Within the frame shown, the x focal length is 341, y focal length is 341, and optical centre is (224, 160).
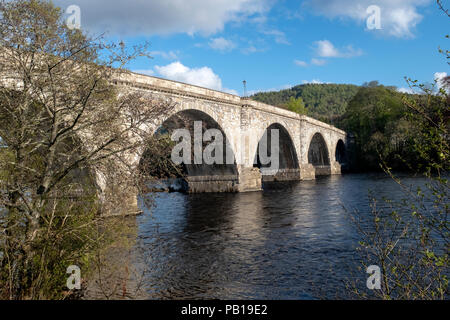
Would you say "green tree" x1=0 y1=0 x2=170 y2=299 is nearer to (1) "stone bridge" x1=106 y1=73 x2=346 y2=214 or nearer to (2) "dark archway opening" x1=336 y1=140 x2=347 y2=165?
(1) "stone bridge" x1=106 y1=73 x2=346 y2=214

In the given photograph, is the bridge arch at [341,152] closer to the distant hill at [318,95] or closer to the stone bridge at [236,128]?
the stone bridge at [236,128]

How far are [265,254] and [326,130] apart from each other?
4996cm

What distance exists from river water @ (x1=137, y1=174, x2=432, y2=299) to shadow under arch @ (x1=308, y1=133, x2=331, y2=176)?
38624 mm

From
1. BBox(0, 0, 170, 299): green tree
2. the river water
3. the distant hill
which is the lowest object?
the river water

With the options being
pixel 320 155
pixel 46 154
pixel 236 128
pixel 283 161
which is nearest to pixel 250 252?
pixel 46 154

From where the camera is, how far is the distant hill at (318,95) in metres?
157

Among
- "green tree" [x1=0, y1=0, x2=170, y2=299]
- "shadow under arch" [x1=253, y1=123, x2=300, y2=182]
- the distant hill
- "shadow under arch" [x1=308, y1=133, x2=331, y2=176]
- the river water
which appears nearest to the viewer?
"green tree" [x1=0, y1=0, x2=170, y2=299]

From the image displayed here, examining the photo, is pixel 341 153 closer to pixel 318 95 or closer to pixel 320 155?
pixel 320 155

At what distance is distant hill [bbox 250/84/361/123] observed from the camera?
157 meters

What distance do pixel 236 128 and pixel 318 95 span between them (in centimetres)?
15729

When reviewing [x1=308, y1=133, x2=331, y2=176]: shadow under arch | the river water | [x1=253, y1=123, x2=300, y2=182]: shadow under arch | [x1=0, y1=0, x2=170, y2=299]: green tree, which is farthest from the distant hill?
[x1=0, y1=0, x2=170, y2=299]: green tree

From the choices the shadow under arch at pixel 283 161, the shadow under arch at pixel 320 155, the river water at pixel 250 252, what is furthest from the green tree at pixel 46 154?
the shadow under arch at pixel 320 155

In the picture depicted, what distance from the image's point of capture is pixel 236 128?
30531 mm
